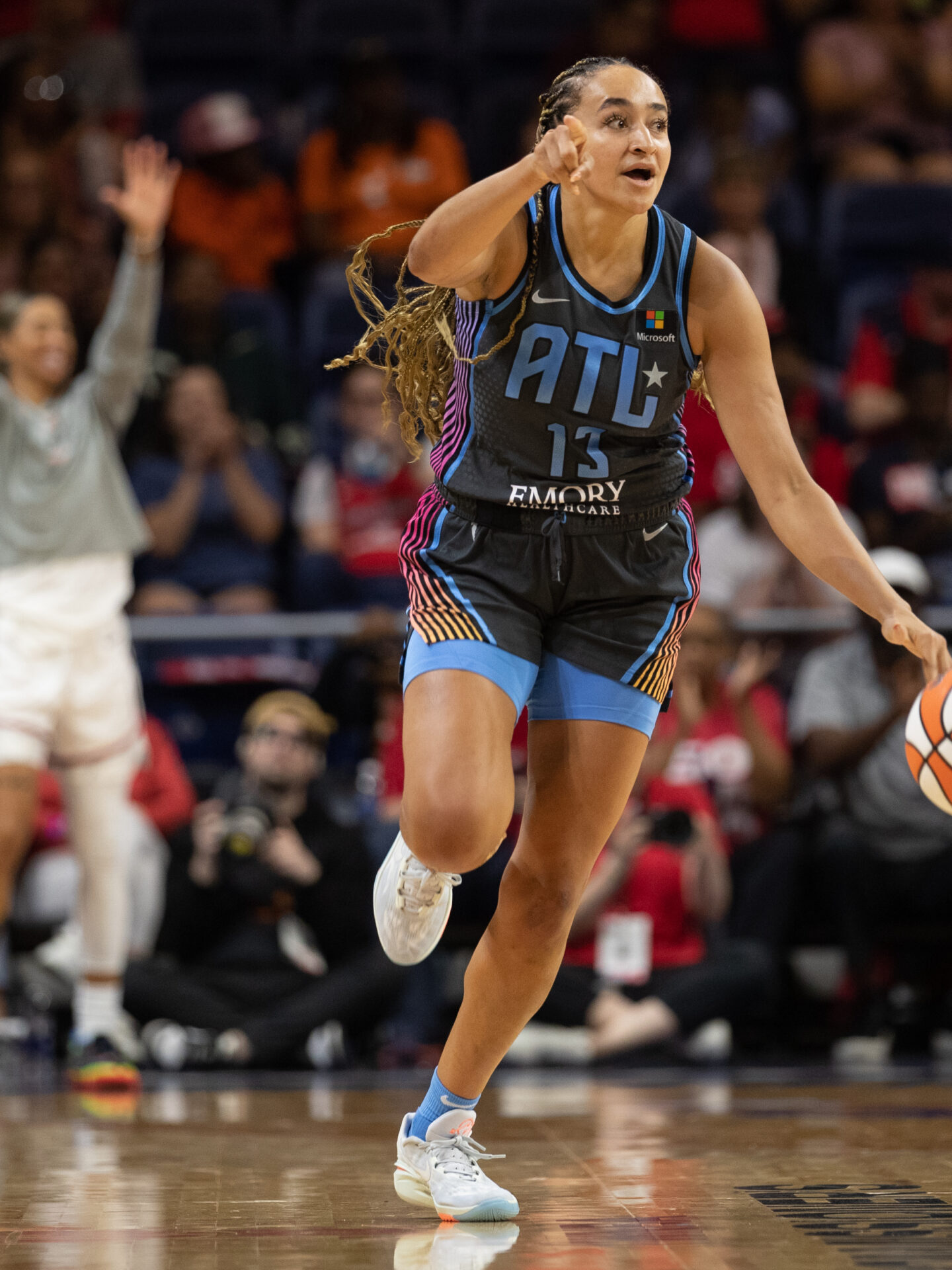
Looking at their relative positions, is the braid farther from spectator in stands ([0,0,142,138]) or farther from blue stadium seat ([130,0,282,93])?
blue stadium seat ([130,0,282,93])

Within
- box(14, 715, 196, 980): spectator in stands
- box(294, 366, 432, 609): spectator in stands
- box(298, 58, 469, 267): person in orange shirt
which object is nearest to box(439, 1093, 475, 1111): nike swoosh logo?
box(14, 715, 196, 980): spectator in stands

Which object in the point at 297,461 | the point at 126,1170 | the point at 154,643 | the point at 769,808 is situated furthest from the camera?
the point at 297,461

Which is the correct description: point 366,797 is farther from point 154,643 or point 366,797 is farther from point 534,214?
point 534,214

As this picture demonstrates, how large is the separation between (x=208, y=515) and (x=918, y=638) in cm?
487

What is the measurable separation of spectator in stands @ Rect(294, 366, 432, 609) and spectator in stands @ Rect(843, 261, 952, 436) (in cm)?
207

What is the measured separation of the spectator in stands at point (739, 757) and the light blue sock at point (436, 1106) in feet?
10.6

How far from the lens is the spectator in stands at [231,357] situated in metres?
8.02

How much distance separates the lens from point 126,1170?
3.79m

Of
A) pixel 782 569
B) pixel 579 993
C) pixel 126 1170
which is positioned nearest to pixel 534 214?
pixel 126 1170

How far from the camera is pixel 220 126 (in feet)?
29.0

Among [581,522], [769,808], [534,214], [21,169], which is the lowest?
[769,808]

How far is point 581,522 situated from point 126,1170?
1761mm

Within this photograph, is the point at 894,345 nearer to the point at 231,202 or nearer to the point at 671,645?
the point at 231,202

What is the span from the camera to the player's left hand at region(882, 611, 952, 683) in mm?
2941
